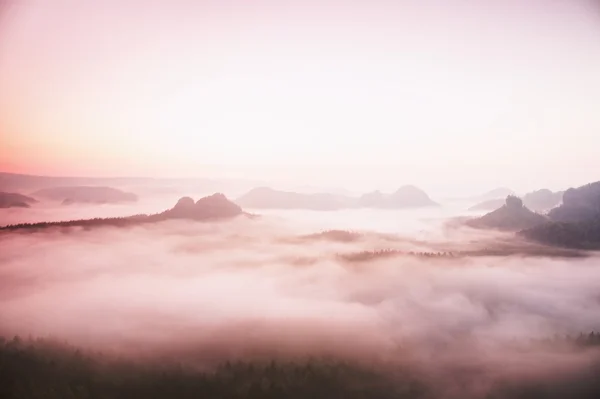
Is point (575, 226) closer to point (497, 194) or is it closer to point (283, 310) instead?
point (497, 194)

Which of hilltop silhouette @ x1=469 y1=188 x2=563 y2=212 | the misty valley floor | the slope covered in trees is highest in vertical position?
hilltop silhouette @ x1=469 y1=188 x2=563 y2=212

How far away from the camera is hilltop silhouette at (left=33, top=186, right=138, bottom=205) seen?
8312mm

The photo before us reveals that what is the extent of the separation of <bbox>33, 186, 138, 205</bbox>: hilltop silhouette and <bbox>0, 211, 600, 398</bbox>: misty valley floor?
710mm

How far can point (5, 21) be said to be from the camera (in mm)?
7438

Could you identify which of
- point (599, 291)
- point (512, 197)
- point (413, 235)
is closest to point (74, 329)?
point (413, 235)

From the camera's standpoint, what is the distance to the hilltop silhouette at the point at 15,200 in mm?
7789

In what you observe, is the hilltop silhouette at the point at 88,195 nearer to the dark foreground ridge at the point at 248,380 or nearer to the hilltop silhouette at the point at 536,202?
the dark foreground ridge at the point at 248,380

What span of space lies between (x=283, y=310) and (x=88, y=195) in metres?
5.28

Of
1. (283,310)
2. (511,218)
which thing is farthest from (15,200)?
(511,218)

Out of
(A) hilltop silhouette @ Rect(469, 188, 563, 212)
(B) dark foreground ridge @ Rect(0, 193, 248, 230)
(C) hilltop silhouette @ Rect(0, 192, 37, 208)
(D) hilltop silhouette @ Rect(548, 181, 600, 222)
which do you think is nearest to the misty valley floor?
(B) dark foreground ridge @ Rect(0, 193, 248, 230)

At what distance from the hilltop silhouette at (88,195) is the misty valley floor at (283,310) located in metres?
0.71

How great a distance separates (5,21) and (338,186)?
26.0 feet

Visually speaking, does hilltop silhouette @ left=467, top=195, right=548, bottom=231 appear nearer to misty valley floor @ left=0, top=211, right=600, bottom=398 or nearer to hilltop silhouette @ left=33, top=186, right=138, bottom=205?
misty valley floor @ left=0, top=211, right=600, bottom=398

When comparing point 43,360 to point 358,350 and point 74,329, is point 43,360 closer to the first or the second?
point 74,329
